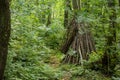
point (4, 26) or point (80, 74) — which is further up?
point (4, 26)

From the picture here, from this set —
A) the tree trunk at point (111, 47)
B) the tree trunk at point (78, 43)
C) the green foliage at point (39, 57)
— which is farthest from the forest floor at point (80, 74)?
the tree trunk at point (78, 43)

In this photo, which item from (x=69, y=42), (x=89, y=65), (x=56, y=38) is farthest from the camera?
(x=56, y=38)

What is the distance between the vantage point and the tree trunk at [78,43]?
9.66 m

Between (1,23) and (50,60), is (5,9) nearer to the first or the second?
(1,23)

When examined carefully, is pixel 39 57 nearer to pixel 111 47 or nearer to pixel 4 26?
pixel 111 47

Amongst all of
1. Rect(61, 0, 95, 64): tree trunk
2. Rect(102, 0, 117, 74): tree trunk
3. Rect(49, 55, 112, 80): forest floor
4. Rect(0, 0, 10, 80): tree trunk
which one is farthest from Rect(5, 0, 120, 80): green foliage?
Rect(0, 0, 10, 80): tree trunk

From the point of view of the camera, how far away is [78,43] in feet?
32.9

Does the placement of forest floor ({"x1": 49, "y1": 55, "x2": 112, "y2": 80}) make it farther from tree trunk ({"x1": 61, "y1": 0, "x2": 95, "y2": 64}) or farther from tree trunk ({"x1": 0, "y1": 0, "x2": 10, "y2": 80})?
tree trunk ({"x1": 0, "y1": 0, "x2": 10, "y2": 80})

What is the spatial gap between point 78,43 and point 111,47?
8.33ft

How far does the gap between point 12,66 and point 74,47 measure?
4.46 metres

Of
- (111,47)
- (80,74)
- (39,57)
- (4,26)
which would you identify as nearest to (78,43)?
(80,74)

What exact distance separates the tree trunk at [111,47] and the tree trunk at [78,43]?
1.52 m

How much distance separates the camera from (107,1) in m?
7.27

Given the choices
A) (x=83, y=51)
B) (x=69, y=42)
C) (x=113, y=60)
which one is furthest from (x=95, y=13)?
(x=69, y=42)
